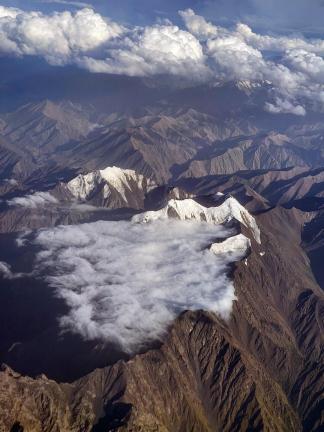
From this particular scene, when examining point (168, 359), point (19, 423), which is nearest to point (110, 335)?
point (168, 359)

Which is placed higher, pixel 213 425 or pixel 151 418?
pixel 151 418

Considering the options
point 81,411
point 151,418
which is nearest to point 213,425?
point 151,418

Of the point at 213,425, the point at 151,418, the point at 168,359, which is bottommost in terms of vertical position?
the point at 213,425

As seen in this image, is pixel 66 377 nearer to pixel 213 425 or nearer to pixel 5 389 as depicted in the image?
pixel 5 389

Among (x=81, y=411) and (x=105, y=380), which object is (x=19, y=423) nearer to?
(x=81, y=411)

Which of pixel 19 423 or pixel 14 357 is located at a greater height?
pixel 19 423

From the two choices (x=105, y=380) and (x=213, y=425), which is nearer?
(x=105, y=380)

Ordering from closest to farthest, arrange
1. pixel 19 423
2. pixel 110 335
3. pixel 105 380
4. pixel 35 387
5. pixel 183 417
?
1. pixel 19 423
2. pixel 35 387
3. pixel 105 380
4. pixel 183 417
5. pixel 110 335

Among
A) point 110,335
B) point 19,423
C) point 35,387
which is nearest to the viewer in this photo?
point 19,423

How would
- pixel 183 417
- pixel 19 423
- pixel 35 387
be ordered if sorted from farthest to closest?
pixel 183 417, pixel 35 387, pixel 19 423
